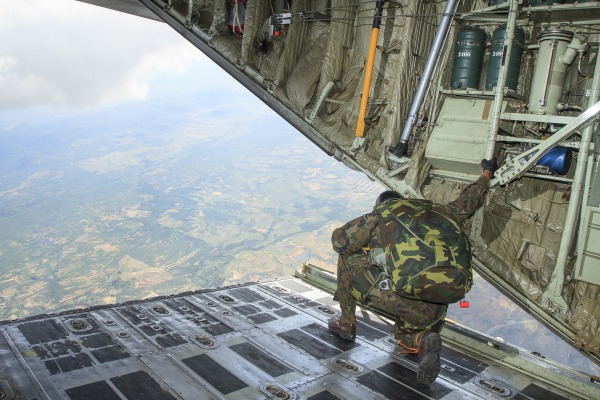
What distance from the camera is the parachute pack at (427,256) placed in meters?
3.10

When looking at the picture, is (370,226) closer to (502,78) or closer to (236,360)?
(236,360)

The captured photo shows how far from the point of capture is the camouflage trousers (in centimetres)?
344

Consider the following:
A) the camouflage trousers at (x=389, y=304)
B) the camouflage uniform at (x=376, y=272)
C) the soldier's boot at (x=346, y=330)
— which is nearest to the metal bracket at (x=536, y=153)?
the camouflage uniform at (x=376, y=272)

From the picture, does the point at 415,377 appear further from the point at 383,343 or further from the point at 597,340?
the point at 597,340

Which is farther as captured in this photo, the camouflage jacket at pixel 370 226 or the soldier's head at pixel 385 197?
the soldier's head at pixel 385 197

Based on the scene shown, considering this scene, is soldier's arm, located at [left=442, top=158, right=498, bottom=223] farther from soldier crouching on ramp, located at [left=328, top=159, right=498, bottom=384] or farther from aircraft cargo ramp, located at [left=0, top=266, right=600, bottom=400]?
aircraft cargo ramp, located at [left=0, top=266, right=600, bottom=400]

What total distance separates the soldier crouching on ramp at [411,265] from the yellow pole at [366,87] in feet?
3.93

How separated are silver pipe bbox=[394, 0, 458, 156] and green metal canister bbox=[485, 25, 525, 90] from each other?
456 millimetres

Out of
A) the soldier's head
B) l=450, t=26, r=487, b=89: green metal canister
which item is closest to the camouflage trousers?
the soldier's head

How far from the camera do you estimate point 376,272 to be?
11.8 feet

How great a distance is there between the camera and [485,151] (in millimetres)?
3969

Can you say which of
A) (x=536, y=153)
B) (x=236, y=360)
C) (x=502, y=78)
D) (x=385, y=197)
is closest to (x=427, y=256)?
(x=385, y=197)

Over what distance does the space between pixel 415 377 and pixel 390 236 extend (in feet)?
3.42

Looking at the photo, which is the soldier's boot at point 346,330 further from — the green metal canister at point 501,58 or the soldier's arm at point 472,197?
the green metal canister at point 501,58
